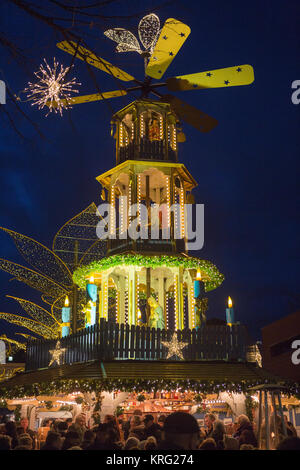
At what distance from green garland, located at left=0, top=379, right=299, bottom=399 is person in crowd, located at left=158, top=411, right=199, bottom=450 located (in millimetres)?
9207

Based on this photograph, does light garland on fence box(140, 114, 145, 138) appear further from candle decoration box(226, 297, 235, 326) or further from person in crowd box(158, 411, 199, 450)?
person in crowd box(158, 411, 199, 450)

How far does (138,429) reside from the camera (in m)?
11.1

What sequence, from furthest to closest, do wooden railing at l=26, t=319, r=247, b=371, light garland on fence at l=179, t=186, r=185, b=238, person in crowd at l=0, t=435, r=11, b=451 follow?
1. light garland on fence at l=179, t=186, r=185, b=238
2. wooden railing at l=26, t=319, r=247, b=371
3. person in crowd at l=0, t=435, r=11, b=451

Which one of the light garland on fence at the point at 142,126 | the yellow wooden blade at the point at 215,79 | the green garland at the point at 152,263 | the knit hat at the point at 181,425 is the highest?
the yellow wooden blade at the point at 215,79

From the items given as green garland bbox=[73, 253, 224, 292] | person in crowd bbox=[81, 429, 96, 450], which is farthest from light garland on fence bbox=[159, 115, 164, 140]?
person in crowd bbox=[81, 429, 96, 450]

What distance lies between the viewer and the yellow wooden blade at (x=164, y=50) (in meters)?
20.9

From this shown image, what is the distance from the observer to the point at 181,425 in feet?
15.0

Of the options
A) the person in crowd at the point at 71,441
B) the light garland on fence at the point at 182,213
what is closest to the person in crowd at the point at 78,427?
the person in crowd at the point at 71,441

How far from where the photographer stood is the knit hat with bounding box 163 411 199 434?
4548 mm

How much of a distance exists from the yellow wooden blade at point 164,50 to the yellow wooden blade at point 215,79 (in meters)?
0.62

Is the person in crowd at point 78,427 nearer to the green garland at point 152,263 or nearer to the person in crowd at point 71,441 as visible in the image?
the person in crowd at point 71,441

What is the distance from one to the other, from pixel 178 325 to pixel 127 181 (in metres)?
6.37

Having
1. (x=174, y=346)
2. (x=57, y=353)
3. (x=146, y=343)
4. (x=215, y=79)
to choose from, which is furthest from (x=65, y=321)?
(x=215, y=79)
